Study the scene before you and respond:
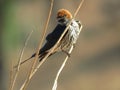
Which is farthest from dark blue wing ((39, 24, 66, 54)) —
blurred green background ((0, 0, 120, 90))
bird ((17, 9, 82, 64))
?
blurred green background ((0, 0, 120, 90))

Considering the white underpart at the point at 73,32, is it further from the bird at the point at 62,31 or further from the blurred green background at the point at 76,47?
the blurred green background at the point at 76,47

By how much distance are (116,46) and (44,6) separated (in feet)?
5.44

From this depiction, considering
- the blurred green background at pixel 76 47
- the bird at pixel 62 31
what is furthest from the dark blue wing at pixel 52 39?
the blurred green background at pixel 76 47

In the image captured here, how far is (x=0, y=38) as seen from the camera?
8.10 meters

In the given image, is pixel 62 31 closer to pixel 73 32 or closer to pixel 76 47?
pixel 73 32

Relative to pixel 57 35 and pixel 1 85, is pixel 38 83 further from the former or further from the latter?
pixel 57 35

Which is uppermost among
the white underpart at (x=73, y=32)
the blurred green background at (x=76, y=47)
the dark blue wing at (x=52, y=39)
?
the dark blue wing at (x=52, y=39)

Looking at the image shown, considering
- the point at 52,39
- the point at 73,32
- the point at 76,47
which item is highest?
the point at 52,39

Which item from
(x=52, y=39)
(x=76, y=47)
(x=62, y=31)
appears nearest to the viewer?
(x=52, y=39)

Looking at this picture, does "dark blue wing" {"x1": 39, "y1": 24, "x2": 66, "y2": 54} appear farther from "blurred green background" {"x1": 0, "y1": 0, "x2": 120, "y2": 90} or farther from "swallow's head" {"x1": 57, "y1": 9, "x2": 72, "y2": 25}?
"blurred green background" {"x1": 0, "y1": 0, "x2": 120, "y2": 90}

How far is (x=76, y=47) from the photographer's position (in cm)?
984

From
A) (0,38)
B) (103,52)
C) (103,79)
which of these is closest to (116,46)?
(103,52)

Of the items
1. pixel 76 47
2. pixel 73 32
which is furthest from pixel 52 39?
pixel 76 47

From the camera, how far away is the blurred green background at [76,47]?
26.9 feet
